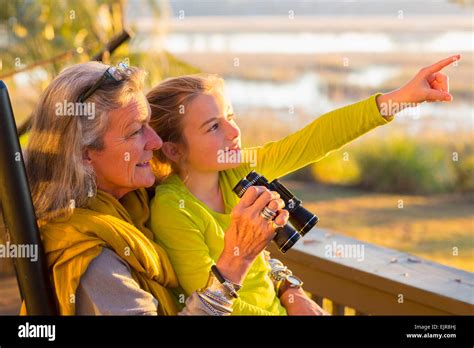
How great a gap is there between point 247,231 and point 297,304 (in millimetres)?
463

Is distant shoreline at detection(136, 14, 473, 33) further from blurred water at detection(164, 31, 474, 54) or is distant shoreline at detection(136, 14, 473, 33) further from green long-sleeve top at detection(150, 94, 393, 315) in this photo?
green long-sleeve top at detection(150, 94, 393, 315)

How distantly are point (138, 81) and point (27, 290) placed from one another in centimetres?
49

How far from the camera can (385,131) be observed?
33.0 feet

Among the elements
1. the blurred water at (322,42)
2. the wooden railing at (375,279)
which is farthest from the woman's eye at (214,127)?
the blurred water at (322,42)

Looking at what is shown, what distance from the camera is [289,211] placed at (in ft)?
6.86

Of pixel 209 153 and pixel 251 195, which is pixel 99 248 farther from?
pixel 209 153

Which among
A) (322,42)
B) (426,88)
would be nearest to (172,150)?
(426,88)

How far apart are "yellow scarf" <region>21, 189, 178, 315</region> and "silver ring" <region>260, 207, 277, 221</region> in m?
0.25

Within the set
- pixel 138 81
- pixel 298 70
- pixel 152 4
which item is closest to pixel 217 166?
pixel 138 81

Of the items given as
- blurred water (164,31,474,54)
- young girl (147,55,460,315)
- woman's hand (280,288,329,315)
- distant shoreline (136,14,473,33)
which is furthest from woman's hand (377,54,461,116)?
distant shoreline (136,14,473,33)

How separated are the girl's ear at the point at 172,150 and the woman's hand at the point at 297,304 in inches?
16.3

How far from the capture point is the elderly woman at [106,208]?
184 centimetres

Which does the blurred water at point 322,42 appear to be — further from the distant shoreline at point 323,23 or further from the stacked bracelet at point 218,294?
the stacked bracelet at point 218,294
